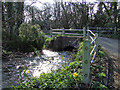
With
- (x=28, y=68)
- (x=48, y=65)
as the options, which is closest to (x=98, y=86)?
(x=48, y=65)

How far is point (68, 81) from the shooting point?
277 centimetres

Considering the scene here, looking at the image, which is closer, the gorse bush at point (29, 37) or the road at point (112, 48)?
the road at point (112, 48)

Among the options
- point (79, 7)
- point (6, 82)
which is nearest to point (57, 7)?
point (79, 7)

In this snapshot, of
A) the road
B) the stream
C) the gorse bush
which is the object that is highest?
the gorse bush

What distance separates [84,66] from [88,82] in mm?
359

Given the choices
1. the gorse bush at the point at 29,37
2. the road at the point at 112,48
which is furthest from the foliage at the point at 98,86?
the gorse bush at the point at 29,37

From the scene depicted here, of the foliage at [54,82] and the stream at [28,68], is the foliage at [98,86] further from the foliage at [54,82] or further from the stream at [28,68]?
the stream at [28,68]

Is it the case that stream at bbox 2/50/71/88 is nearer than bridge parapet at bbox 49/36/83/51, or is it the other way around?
stream at bbox 2/50/71/88

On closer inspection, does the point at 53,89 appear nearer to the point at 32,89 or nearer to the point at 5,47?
the point at 32,89

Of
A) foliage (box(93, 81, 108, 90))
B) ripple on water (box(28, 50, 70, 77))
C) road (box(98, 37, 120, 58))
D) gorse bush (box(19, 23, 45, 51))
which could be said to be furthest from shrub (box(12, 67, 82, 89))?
gorse bush (box(19, 23, 45, 51))

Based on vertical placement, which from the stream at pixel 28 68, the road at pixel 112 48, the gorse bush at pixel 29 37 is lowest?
the stream at pixel 28 68

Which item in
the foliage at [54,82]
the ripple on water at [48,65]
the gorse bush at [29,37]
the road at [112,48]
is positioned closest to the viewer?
the foliage at [54,82]

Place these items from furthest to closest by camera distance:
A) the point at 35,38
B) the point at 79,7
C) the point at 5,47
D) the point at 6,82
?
the point at 79,7 → the point at 35,38 → the point at 5,47 → the point at 6,82

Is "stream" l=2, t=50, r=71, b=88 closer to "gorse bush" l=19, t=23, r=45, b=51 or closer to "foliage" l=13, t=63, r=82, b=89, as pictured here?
"foliage" l=13, t=63, r=82, b=89
